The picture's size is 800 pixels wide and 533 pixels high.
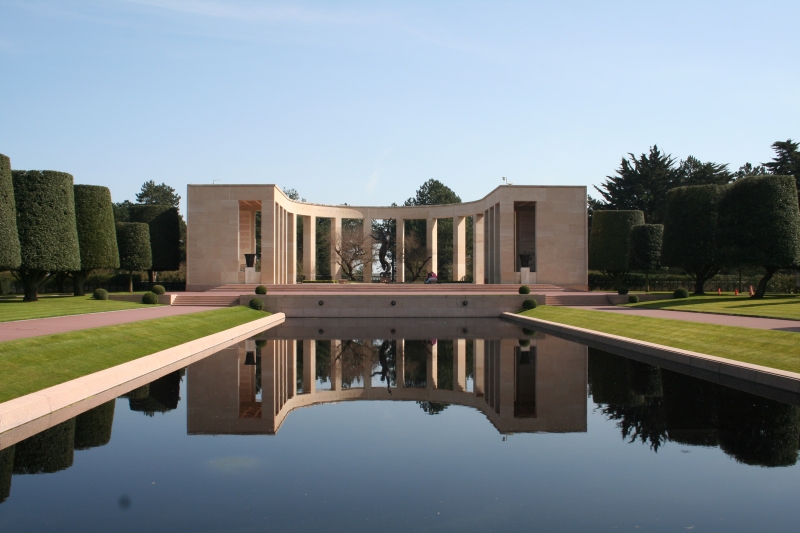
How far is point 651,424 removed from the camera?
8.20m

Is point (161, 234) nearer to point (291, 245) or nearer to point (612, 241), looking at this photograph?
point (291, 245)

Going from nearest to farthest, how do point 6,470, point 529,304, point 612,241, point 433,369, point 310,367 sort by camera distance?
point 6,470, point 433,369, point 310,367, point 529,304, point 612,241

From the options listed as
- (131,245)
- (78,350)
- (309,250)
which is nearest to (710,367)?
(78,350)

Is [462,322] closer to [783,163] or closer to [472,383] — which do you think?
[472,383]

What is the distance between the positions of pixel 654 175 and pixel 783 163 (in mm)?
11047

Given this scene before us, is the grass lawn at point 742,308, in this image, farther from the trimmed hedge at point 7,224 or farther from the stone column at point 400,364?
the trimmed hedge at point 7,224

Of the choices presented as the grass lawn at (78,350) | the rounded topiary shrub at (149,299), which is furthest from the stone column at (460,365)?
the rounded topiary shrub at (149,299)

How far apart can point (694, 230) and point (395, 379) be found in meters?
28.8

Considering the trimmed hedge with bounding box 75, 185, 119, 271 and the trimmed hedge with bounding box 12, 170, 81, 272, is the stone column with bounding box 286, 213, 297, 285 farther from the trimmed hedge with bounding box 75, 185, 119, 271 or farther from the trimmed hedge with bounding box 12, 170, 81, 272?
the trimmed hedge with bounding box 12, 170, 81, 272

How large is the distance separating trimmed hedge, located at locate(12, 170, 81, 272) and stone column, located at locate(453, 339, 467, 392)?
2057cm

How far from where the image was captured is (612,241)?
45.5m

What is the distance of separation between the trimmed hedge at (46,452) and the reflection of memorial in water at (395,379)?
1385 millimetres

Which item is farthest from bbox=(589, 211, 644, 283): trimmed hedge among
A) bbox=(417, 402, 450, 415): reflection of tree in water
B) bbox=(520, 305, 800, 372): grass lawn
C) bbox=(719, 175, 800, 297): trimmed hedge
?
bbox=(417, 402, 450, 415): reflection of tree in water

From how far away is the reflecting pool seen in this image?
16.7 feet
